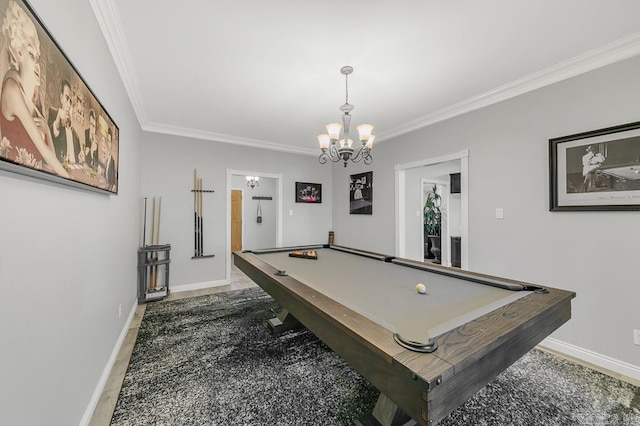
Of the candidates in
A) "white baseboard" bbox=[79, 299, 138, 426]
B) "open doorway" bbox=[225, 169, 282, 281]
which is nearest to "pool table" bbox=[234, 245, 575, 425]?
"white baseboard" bbox=[79, 299, 138, 426]

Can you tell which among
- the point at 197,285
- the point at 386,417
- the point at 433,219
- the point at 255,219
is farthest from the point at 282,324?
the point at 255,219

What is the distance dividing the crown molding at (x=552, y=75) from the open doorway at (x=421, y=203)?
531mm

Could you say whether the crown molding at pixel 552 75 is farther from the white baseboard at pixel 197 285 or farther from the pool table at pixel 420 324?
the white baseboard at pixel 197 285

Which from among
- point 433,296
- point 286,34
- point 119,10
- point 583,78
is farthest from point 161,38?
point 583,78

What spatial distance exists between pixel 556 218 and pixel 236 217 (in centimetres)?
656

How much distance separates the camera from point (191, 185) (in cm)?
399

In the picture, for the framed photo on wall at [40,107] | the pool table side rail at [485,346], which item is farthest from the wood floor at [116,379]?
the pool table side rail at [485,346]

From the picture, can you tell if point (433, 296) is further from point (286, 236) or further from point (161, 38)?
point (286, 236)

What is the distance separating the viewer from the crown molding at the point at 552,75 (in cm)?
191

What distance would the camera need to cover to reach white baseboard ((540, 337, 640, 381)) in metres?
1.90

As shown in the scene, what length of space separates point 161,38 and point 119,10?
28cm

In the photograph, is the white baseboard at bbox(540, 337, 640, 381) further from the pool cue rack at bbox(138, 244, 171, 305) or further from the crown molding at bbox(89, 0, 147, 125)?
the pool cue rack at bbox(138, 244, 171, 305)

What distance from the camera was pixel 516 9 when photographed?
160cm

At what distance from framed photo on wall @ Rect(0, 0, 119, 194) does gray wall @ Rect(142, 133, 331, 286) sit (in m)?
2.48
